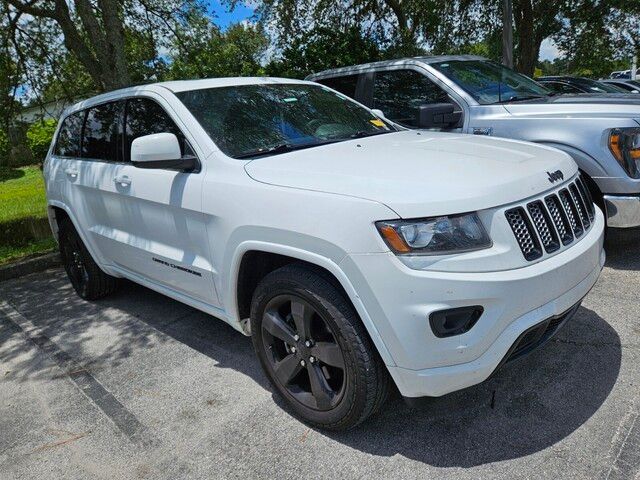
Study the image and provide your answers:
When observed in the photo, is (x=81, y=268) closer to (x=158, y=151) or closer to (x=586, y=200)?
(x=158, y=151)

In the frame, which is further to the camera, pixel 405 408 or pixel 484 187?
pixel 405 408

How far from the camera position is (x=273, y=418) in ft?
9.34

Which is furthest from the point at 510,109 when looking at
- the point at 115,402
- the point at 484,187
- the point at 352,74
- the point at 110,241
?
the point at 115,402

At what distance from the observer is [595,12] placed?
14.1 meters

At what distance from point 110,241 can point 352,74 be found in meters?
3.46

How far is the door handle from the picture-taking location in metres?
3.60

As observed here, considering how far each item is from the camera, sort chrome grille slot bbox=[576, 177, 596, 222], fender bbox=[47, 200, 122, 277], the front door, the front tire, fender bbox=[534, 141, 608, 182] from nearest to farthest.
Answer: the front tire → chrome grille slot bbox=[576, 177, 596, 222] → the front door → fender bbox=[534, 141, 608, 182] → fender bbox=[47, 200, 122, 277]

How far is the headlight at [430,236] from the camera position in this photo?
6.98ft

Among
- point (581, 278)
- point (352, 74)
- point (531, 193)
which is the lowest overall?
point (581, 278)

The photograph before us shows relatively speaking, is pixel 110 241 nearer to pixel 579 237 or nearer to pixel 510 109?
pixel 579 237

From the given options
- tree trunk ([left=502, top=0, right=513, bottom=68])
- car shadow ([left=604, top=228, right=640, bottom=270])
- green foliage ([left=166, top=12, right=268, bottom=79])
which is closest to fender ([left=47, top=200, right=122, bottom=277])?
car shadow ([left=604, top=228, right=640, bottom=270])

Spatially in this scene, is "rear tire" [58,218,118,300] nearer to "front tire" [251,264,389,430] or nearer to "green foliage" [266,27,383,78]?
"front tire" [251,264,389,430]

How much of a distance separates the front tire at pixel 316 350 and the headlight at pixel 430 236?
0.40 metres

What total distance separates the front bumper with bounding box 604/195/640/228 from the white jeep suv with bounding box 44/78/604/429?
132cm
